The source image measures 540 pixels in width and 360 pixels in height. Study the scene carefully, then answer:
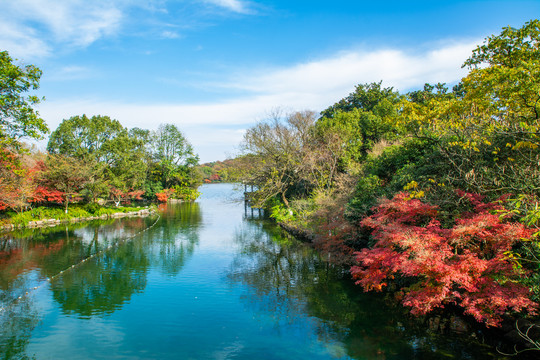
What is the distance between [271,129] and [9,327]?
20.1 metres

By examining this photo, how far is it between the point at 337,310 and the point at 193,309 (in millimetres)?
4331

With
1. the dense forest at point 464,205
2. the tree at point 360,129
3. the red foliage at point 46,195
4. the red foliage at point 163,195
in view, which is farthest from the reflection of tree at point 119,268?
the red foliage at point 163,195

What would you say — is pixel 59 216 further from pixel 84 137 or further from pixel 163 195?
pixel 163 195

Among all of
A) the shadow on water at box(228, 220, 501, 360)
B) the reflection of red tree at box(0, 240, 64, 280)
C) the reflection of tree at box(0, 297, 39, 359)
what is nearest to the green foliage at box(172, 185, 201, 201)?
the reflection of red tree at box(0, 240, 64, 280)

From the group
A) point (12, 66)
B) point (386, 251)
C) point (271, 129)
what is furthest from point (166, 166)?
point (386, 251)

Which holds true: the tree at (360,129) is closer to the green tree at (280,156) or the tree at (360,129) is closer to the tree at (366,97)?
the green tree at (280,156)

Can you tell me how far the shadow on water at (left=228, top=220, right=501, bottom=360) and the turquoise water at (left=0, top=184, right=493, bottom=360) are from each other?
3 centimetres

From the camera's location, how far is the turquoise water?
786 centimetres

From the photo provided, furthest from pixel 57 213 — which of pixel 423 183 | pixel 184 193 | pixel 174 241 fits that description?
pixel 423 183

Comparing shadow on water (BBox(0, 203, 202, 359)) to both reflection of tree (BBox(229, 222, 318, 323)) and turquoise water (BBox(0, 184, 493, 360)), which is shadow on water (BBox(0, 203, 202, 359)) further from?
reflection of tree (BBox(229, 222, 318, 323))

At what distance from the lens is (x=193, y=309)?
33.4ft

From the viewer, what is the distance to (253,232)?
23.6m

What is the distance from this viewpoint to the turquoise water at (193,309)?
7.86 metres

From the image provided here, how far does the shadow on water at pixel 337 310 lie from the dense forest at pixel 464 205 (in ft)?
2.14
